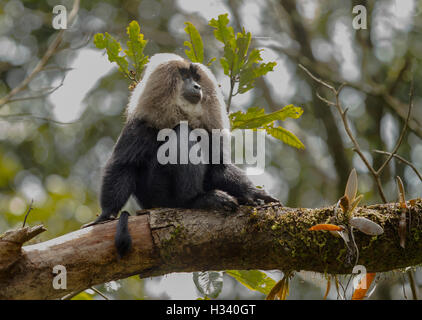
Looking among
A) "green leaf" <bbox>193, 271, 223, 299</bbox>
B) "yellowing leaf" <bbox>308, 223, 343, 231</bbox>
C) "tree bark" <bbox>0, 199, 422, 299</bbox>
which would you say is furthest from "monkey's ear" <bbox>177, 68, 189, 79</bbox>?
"yellowing leaf" <bbox>308, 223, 343, 231</bbox>

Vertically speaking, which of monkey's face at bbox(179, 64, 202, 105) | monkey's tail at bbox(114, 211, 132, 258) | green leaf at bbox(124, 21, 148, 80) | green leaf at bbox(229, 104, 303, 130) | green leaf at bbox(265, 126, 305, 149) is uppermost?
green leaf at bbox(124, 21, 148, 80)

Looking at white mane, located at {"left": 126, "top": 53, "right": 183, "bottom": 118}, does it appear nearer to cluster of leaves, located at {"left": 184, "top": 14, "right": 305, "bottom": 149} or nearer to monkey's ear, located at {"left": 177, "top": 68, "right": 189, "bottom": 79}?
monkey's ear, located at {"left": 177, "top": 68, "right": 189, "bottom": 79}

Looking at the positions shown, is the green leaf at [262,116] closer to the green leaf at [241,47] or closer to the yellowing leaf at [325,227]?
the green leaf at [241,47]

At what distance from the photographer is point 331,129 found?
8.98m

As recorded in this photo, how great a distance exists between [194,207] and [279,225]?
857 mm

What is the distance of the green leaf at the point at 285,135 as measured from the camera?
5027 millimetres

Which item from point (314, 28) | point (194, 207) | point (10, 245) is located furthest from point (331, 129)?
point (10, 245)

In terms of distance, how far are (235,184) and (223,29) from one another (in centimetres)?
166

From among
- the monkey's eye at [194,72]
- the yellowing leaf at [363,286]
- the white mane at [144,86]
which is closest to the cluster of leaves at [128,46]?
the white mane at [144,86]

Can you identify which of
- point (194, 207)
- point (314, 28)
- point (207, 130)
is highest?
point (314, 28)

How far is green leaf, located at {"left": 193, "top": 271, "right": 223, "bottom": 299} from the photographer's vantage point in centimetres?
446

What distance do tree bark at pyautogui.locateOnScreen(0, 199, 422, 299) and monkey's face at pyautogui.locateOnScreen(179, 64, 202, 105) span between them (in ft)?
5.20
